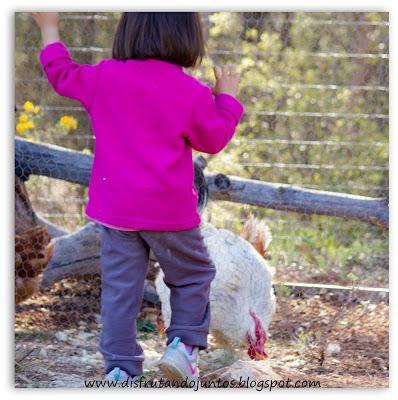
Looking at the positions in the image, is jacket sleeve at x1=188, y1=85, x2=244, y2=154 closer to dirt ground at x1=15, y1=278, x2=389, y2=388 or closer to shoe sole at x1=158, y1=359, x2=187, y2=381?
shoe sole at x1=158, y1=359, x2=187, y2=381

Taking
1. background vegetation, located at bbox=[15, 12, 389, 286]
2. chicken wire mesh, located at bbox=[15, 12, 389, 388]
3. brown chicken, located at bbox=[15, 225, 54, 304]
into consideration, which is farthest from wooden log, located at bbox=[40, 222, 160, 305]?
background vegetation, located at bbox=[15, 12, 389, 286]

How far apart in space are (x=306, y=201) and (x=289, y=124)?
0.96 metres

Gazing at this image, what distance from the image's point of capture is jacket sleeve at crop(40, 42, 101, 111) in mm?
2207

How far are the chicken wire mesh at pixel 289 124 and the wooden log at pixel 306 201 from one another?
25 cm

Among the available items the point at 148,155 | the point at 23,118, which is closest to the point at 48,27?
the point at 148,155

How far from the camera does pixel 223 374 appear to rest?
8.30 ft

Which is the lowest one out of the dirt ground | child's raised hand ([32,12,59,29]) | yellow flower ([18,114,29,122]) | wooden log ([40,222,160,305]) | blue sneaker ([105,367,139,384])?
the dirt ground

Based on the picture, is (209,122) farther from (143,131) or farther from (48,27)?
(48,27)

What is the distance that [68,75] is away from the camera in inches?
87.0

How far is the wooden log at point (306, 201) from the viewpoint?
10.7ft

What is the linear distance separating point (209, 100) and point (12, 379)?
1.00m

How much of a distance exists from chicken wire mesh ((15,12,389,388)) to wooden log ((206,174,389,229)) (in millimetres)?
254
